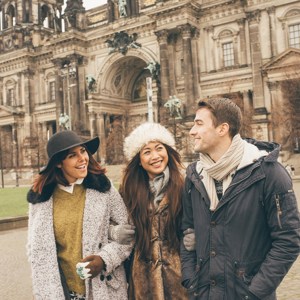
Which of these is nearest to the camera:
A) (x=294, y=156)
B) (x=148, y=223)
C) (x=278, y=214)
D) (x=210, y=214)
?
(x=278, y=214)

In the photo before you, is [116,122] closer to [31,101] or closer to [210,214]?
[31,101]

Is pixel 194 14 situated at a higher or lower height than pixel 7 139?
higher

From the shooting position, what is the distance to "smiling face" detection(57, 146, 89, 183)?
378 centimetres

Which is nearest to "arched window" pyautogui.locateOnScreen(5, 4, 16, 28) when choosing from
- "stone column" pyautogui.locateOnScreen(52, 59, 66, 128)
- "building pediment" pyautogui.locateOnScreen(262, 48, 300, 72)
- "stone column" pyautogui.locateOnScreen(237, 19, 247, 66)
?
"stone column" pyautogui.locateOnScreen(52, 59, 66, 128)

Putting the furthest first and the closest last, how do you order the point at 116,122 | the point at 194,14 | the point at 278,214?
the point at 116,122, the point at 194,14, the point at 278,214

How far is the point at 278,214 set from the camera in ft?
9.75

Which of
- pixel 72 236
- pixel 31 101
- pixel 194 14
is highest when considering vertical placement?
pixel 194 14

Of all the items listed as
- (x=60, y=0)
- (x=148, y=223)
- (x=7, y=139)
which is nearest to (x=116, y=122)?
(x=7, y=139)

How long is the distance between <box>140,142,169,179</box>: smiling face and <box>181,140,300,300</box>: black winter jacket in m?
0.79

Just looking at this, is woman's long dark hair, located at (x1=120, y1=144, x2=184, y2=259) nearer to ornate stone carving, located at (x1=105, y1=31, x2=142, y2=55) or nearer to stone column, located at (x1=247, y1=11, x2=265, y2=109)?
stone column, located at (x1=247, y1=11, x2=265, y2=109)

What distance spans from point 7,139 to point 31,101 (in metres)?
7.16

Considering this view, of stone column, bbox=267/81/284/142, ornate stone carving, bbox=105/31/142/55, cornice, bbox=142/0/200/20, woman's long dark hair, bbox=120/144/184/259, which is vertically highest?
cornice, bbox=142/0/200/20

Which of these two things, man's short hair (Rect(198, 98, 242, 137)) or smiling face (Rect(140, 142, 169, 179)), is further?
smiling face (Rect(140, 142, 169, 179))

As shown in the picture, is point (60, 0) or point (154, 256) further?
point (60, 0)
